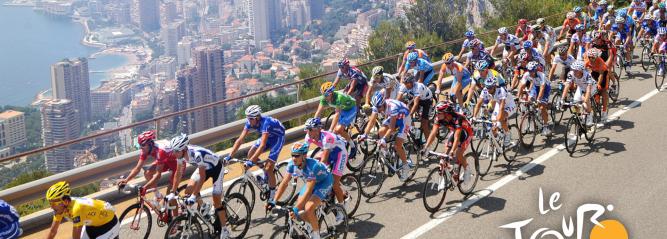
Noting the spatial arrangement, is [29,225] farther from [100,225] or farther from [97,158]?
[100,225]

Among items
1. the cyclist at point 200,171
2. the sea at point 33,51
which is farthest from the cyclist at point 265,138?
the sea at point 33,51

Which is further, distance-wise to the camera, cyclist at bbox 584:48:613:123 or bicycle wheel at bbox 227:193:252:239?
cyclist at bbox 584:48:613:123

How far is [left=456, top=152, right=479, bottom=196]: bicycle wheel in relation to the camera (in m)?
12.9

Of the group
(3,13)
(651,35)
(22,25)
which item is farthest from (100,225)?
(3,13)

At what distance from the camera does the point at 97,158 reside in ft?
44.0

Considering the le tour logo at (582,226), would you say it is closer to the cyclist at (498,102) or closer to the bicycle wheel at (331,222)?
the cyclist at (498,102)

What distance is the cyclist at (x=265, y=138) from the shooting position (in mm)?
12172

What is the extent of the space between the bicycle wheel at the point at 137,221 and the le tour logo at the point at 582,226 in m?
5.70

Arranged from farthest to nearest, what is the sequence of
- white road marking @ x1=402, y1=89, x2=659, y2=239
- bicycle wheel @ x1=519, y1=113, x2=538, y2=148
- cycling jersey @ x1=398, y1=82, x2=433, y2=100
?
bicycle wheel @ x1=519, y1=113, x2=538, y2=148
cycling jersey @ x1=398, y1=82, x2=433, y2=100
white road marking @ x1=402, y1=89, x2=659, y2=239

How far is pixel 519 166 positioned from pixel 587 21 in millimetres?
13028

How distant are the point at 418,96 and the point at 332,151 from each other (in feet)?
12.9

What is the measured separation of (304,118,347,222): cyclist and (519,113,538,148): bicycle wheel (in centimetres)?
543

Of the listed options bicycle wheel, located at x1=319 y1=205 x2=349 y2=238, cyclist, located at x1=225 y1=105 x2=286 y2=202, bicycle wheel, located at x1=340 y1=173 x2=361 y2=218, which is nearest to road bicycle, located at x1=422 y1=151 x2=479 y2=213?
bicycle wheel, located at x1=340 y1=173 x2=361 y2=218

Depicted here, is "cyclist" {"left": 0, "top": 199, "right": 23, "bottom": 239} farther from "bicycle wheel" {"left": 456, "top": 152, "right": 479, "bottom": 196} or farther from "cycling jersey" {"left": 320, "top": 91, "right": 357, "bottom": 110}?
"bicycle wheel" {"left": 456, "top": 152, "right": 479, "bottom": 196}
